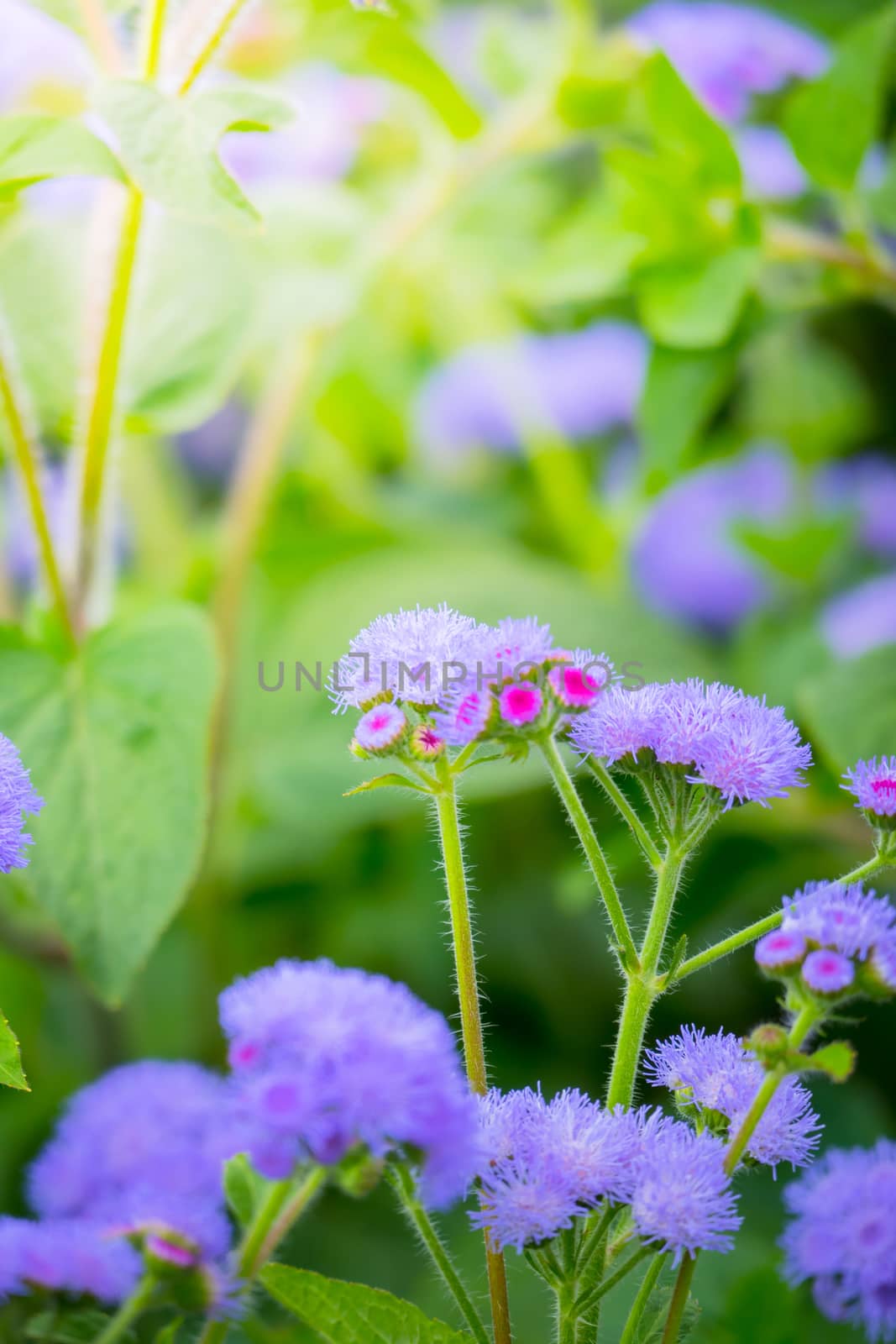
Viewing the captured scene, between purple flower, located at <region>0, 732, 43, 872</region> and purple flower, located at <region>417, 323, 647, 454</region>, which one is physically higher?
purple flower, located at <region>417, 323, 647, 454</region>

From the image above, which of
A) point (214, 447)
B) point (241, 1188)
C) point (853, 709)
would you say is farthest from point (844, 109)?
point (214, 447)

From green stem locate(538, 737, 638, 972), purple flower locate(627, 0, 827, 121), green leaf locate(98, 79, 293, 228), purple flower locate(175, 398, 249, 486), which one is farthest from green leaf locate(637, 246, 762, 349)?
purple flower locate(175, 398, 249, 486)

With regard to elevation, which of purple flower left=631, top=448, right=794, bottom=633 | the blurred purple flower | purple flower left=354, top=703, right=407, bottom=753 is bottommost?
purple flower left=354, top=703, right=407, bottom=753

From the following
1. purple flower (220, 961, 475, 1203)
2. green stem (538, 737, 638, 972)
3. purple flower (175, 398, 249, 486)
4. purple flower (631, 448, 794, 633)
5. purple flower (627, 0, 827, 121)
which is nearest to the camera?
purple flower (220, 961, 475, 1203)

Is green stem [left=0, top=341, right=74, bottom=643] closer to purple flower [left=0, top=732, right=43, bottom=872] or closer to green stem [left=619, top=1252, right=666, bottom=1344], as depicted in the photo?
purple flower [left=0, top=732, right=43, bottom=872]

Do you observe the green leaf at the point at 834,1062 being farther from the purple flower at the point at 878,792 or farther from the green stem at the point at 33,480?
the green stem at the point at 33,480

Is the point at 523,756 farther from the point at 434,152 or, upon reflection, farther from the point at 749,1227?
the point at 434,152

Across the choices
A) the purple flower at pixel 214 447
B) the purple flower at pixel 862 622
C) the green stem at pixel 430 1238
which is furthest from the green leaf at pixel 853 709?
the purple flower at pixel 214 447
